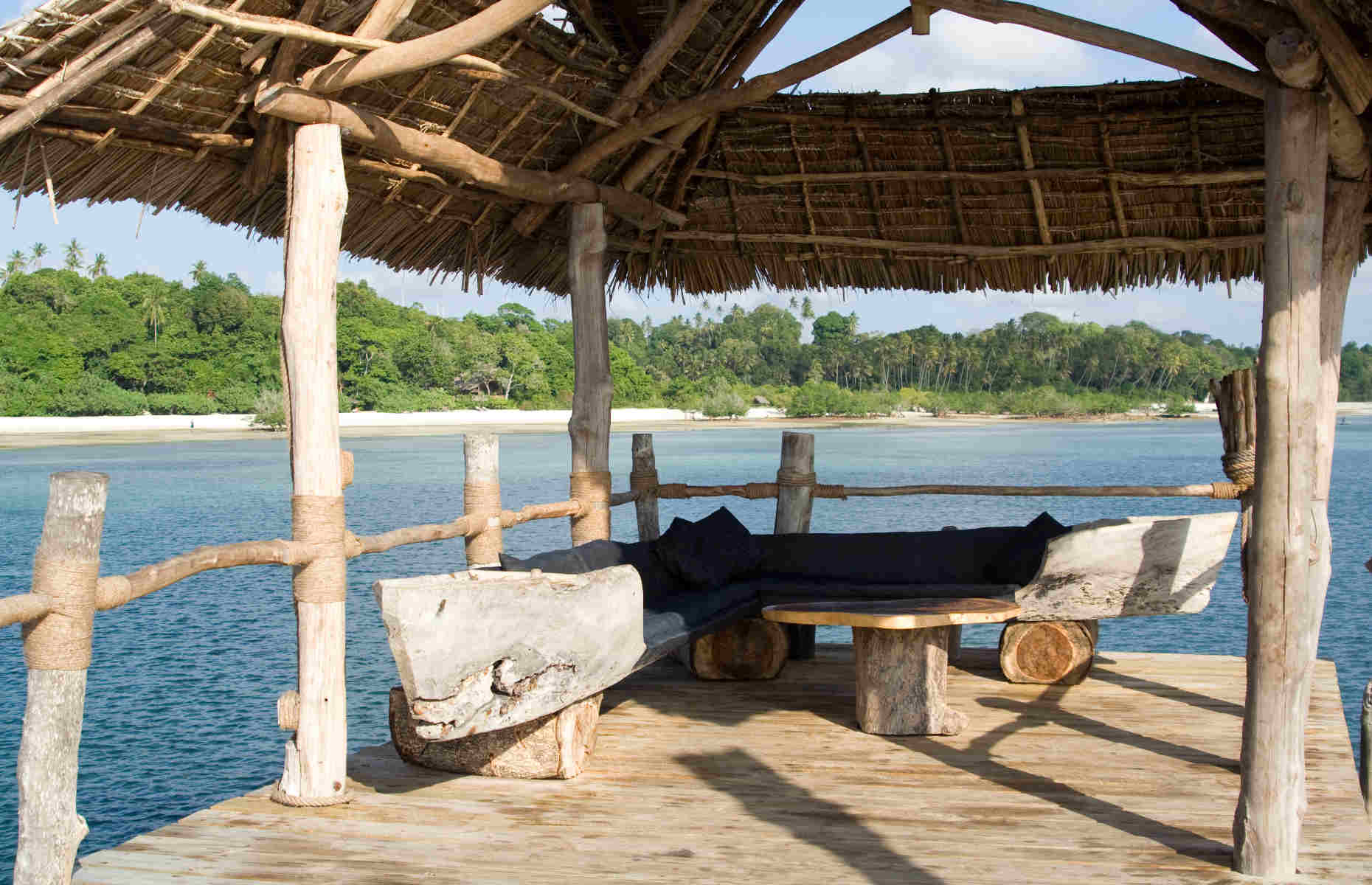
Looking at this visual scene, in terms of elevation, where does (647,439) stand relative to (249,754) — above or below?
above

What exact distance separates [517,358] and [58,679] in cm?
4643

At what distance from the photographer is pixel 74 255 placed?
52.0 m

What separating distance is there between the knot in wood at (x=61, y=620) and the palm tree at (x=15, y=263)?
1877 inches

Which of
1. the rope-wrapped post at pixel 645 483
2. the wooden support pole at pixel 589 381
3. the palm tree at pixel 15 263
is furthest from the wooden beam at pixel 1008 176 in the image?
the palm tree at pixel 15 263

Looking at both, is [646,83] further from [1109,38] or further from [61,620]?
[61,620]

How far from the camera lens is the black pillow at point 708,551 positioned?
504 centimetres

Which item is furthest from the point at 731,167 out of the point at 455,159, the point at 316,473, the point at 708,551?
the point at 316,473

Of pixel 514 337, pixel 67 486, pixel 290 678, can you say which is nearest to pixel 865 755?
pixel 67 486

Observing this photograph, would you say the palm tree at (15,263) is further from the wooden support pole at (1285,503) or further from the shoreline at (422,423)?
the wooden support pole at (1285,503)

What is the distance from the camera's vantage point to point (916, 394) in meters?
63.4

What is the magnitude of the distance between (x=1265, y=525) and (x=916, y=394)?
6146 cm

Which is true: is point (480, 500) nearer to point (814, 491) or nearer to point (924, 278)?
point (814, 491)

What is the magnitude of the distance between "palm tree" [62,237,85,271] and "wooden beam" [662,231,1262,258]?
51.6 meters

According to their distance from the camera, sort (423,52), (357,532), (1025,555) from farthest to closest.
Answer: (357,532), (1025,555), (423,52)
